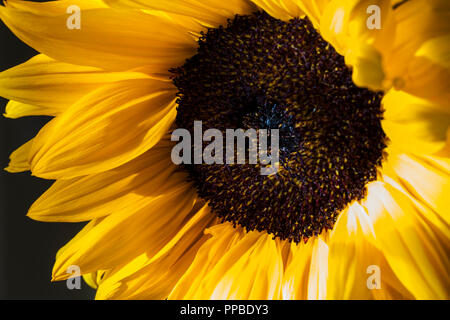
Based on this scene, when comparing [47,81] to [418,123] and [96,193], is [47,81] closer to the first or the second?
[96,193]

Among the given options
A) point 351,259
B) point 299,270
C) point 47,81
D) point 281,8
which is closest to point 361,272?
point 351,259

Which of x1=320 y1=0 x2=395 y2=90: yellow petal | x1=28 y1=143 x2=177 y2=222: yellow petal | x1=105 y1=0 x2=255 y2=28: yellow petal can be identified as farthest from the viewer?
x1=28 y1=143 x2=177 y2=222: yellow petal

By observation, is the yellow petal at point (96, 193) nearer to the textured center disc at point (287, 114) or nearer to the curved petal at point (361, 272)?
the textured center disc at point (287, 114)

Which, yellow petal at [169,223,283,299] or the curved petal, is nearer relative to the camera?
the curved petal

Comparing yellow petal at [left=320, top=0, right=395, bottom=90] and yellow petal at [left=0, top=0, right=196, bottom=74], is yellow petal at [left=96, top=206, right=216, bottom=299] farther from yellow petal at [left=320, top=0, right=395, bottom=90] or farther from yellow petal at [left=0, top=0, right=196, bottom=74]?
yellow petal at [left=320, top=0, right=395, bottom=90]

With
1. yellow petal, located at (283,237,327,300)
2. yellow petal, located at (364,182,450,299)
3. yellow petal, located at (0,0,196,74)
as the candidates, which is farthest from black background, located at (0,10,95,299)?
yellow petal, located at (364,182,450,299)

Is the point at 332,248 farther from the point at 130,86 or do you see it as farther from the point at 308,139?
the point at 130,86
